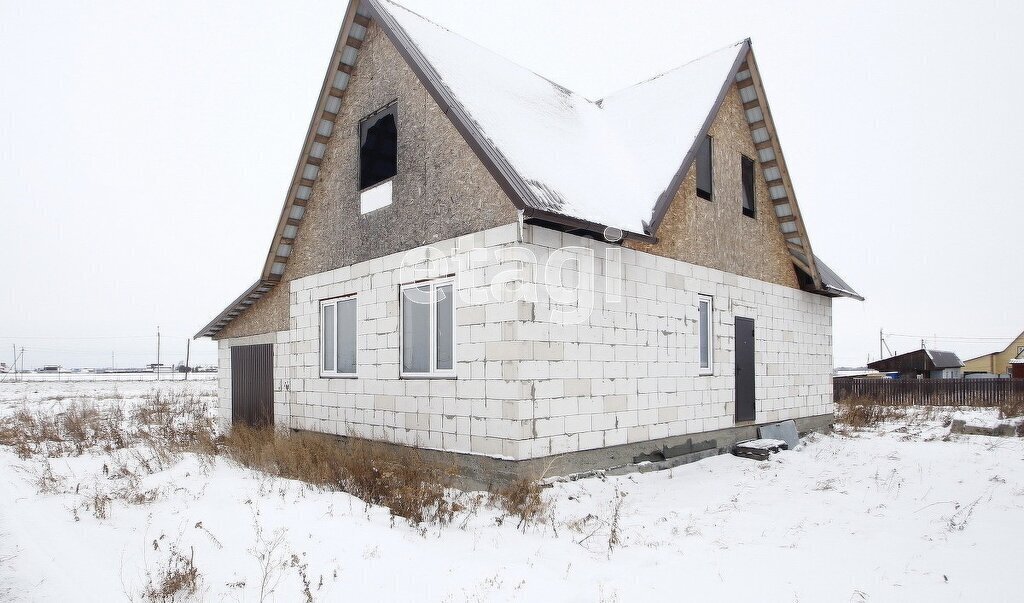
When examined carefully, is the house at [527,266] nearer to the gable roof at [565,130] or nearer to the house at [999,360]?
the gable roof at [565,130]

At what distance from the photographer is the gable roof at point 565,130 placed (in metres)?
8.33

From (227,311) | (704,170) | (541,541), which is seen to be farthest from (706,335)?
(227,311)

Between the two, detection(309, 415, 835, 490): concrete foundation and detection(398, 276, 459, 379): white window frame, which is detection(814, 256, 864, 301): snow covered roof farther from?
detection(398, 276, 459, 379): white window frame

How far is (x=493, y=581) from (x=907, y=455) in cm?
922

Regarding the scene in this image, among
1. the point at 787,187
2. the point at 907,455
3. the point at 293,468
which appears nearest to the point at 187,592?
the point at 293,468

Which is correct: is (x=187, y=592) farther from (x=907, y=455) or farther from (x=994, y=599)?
(x=907, y=455)

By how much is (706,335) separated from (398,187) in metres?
5.88

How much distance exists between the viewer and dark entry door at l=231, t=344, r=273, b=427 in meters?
13.7

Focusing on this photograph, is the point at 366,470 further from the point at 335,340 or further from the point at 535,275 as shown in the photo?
the point at 335,340

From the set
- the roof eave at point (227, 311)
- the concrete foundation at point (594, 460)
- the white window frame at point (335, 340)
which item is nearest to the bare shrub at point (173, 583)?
the concrete foundation at point (594, 460)

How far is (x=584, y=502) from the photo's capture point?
25.1ft

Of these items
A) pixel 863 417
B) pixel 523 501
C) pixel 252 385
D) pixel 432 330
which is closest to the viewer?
pixel 523 501

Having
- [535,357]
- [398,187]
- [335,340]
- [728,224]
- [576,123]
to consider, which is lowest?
[535,357]

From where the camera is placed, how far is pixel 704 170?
11523 mm
